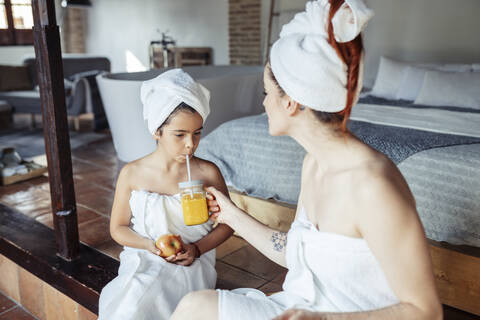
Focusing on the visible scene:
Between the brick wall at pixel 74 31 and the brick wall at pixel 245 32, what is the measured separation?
14.1 feet

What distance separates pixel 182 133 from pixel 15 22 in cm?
816

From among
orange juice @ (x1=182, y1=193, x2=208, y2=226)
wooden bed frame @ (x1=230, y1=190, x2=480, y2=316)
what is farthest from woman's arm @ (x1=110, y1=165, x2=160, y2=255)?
wooden bed frame @ (x1=230, y1=190, x2=480, y2=316)

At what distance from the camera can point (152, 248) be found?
4.60 ft

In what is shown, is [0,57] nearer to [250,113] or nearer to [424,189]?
[250,113]

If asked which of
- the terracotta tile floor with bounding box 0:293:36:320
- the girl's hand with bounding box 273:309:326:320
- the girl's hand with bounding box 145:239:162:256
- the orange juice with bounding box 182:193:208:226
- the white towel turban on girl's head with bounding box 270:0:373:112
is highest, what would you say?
the white towel turban on girl's head with bounding box 270:0:373:112

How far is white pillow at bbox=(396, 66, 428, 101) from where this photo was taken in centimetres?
352

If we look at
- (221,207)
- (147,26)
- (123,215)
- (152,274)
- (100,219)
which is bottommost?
(100,219)

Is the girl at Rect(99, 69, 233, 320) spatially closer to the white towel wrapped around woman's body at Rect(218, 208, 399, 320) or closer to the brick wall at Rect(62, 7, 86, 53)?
the white towel wrapped around woman's body at Rect(218, 208, 399, 320)

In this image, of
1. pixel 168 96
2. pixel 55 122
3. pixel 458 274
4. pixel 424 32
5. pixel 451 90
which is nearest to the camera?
pixel 168 96

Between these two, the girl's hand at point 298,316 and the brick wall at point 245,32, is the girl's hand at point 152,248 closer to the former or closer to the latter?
the girl's hand at point 298,316

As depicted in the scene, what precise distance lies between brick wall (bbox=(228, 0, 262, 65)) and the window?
4.04 m

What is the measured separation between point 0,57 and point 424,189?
8.41m

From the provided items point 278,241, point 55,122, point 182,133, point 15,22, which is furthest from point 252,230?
point 15,22

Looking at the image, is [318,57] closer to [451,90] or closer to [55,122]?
[55,122]
